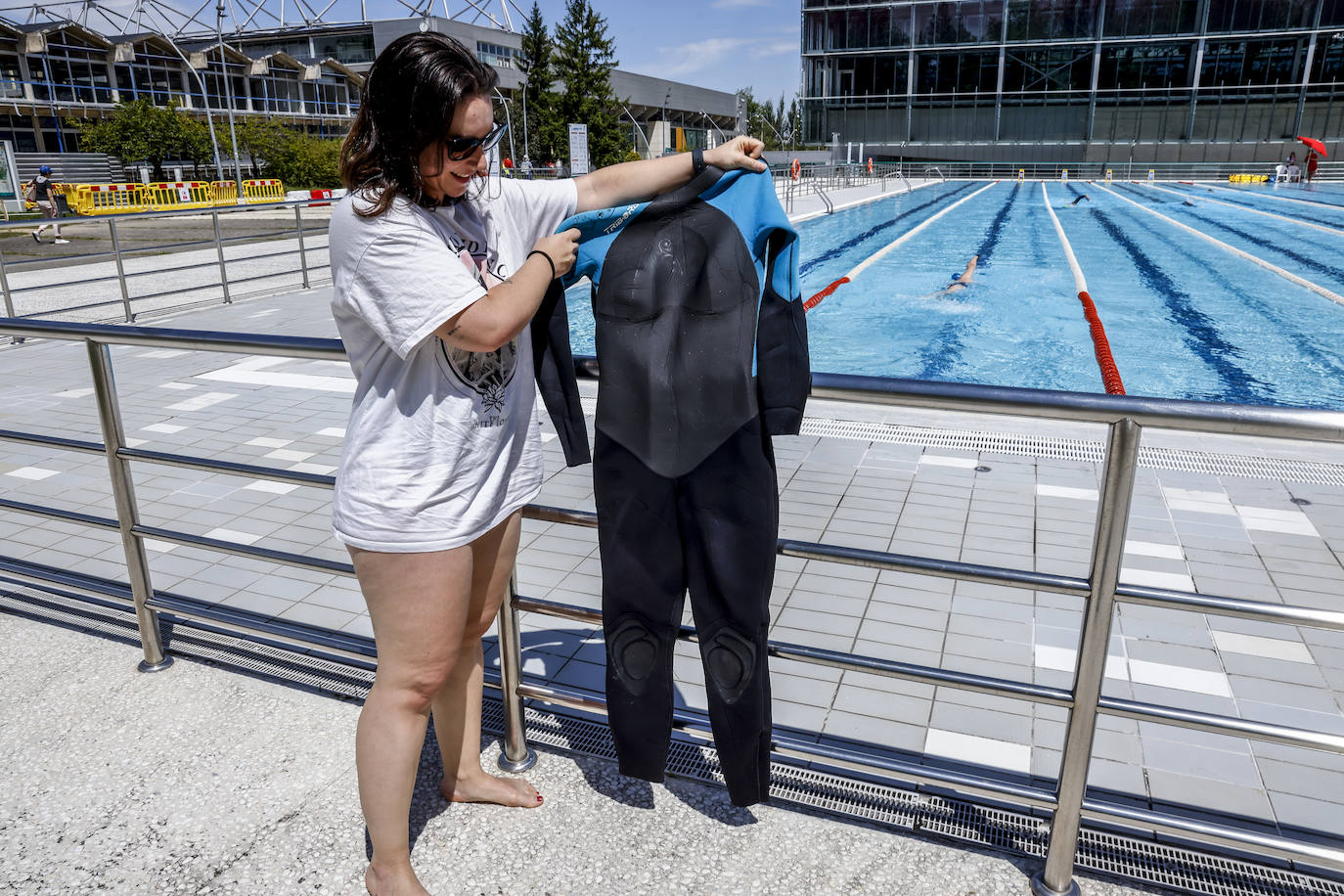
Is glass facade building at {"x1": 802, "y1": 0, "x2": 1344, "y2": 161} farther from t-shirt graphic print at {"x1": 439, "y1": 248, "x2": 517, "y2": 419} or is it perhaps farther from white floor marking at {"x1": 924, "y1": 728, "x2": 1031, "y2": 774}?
t-shirt graphic print at {"x1": 439, "y1": 248, "x2": 517, "y2": 419}

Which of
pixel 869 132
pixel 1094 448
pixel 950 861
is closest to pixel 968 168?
pixel 869 132

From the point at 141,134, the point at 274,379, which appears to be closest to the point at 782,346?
the point at 274,379

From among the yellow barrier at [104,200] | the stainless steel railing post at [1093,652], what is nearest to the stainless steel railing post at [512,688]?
the stainless steel railing post at [1093,652]

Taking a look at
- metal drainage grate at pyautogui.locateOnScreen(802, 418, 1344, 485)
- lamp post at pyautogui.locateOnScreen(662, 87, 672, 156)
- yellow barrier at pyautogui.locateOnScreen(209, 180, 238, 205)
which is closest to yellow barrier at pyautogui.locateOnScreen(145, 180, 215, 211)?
yellow barrier at pyautogui.locateOnScreen(209, 180, 238, 205)

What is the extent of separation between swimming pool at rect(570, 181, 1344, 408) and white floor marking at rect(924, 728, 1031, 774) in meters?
2.66

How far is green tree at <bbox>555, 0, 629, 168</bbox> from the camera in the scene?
2264 inches

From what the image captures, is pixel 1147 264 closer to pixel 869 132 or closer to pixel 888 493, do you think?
pixel 888 493

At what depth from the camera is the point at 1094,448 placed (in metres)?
5.14

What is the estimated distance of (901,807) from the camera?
2.09 metres

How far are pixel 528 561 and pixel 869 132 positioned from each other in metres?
46.2

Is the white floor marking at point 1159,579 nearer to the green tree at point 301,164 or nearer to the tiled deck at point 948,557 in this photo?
the tiled deck at point 948,557

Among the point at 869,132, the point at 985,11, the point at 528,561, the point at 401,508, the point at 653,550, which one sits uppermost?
the point at 985,11

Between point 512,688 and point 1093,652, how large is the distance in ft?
4.36

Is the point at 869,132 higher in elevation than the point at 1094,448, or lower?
higher
